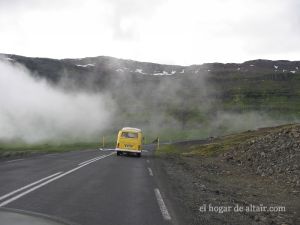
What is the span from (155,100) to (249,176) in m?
143

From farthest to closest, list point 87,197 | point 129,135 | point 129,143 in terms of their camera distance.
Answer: point 129,135, point 129,143, point 87,197

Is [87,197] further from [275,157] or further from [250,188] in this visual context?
[275,157]

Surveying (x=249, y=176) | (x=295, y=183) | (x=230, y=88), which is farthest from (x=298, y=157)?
(x=230, y=88)

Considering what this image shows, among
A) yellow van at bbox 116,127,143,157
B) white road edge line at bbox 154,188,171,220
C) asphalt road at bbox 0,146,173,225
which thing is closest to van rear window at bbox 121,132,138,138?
yellow van at bbox 116,127,143,157

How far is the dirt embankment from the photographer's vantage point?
11438mm

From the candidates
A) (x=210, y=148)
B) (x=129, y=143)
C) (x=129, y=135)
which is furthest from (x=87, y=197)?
(x=210, y=148)

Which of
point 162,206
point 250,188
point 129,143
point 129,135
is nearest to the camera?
point 162,206

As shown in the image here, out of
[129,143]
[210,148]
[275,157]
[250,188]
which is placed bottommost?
[210,148]

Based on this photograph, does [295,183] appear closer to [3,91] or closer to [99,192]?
→ [99,192]

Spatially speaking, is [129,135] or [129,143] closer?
[129,143]

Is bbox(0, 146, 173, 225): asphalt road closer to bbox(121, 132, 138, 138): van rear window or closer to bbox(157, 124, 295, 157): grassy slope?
bbox(121, 132, 138, 138): van rear window

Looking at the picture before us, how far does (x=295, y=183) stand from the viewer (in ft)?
62.7

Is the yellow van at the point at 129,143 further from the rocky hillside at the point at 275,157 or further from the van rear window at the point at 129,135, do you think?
the rocky hillside at the point at 275,157

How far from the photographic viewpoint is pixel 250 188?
18.7m
